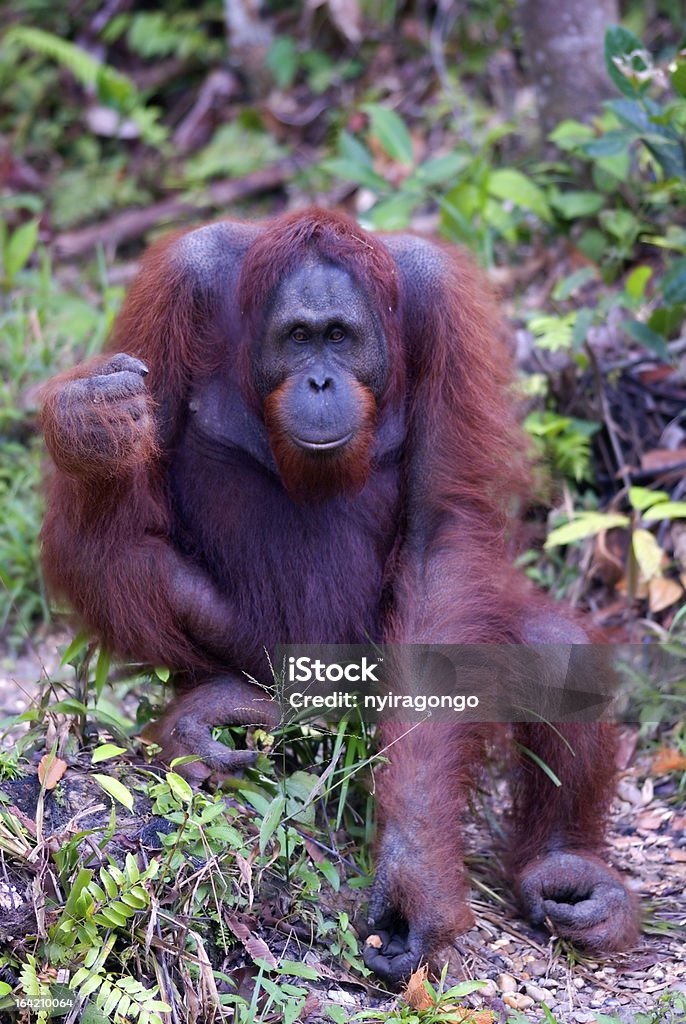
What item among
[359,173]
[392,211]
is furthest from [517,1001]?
[359,173]

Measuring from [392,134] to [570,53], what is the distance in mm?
883

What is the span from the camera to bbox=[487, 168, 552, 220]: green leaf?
529 cm

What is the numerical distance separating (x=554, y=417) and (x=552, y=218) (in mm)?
1233

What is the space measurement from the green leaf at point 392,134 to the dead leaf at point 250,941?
3.62 meters

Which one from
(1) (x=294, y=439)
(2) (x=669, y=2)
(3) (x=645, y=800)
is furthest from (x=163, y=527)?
(2) (x=669, y=2)

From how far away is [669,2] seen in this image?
266 inches

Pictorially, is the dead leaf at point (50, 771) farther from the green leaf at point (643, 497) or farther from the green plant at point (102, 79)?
the green plant at point (102, 79)

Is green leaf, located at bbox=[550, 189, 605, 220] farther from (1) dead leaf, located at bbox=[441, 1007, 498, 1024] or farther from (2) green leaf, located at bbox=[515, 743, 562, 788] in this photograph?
(1) dead leaf, located at bbox=[441, 1007, 498, 1024]

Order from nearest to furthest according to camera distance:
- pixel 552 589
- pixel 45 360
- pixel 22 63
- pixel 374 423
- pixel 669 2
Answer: pixel 374 423 → pixel 552 589 → pixel 45 360 → pixel 669 2 → pixel 22 63

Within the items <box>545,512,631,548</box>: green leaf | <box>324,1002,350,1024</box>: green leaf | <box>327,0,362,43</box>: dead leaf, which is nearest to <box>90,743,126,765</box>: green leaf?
<box>324,1002,350,1024</box>: green leaf

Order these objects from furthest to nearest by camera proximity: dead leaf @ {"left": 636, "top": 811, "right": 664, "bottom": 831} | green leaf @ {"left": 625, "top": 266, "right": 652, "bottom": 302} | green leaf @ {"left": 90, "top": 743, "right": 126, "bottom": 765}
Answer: green leaf @ {"left": 625, "top": 266, "right": 652, "bottom": 302}, dead leaf @ {"left": 636, "top": 811, "right": 664, "bottom": 831}, green leaf @ {"left": 90, "top": 743, "right": 126, "bottom": 765}

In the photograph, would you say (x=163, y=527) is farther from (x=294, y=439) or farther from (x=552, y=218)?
(x=552, y=218)

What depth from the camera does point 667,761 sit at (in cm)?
374

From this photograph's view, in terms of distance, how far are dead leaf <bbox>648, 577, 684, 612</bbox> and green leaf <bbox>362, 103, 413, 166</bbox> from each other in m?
2.23
